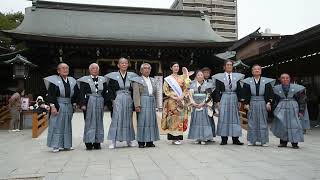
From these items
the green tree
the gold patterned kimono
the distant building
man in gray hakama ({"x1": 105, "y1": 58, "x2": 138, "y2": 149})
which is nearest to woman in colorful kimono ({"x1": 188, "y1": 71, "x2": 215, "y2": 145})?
the gold patterned kimono

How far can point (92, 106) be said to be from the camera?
6.68 metres

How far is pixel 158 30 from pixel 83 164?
605 inches

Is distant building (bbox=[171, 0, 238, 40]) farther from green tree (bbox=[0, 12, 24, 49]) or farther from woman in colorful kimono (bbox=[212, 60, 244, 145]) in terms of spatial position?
woman in colorful kimono (bbox=[212, 60, 244, 145])

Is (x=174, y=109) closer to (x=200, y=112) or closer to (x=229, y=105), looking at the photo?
(x=200, y=112)

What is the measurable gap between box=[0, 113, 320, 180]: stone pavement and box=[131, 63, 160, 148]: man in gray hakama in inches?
9.8

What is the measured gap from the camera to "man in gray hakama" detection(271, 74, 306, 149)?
6.82 m

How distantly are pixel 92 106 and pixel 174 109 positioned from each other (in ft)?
5.41

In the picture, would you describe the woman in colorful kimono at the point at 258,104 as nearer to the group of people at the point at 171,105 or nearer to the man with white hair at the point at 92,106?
the group of people at the point at 171,105

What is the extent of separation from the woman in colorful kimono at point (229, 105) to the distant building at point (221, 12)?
65.6 m

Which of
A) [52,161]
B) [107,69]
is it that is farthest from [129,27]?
[52,161]

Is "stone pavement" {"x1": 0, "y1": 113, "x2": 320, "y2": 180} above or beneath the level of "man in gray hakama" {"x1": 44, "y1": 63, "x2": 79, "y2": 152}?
beneath

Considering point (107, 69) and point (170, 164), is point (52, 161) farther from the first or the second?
point (107, 69)

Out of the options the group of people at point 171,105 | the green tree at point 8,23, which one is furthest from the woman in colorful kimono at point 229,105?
the green tree at point 8,23

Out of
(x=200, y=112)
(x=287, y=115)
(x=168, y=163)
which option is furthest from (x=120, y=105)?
(x=287, y=115)
